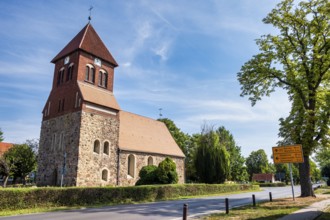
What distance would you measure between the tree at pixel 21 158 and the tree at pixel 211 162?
85.8ft

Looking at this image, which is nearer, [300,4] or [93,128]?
[300,4]

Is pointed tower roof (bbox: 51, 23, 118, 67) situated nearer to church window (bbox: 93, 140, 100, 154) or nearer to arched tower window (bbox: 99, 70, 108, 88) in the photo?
arched tower window (bbox: 99, 70, 108, 88)

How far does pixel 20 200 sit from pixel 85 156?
1099 cm

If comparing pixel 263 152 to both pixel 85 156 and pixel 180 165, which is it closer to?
pixel 180 165

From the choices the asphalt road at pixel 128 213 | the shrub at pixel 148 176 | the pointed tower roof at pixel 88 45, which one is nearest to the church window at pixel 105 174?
the shrub at pixel 148 176

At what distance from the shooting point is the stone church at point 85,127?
86.6ft

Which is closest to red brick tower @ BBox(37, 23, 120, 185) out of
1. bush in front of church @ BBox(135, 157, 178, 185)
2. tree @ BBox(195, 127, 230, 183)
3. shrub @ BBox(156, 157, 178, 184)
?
bush in front of church @ BBox(135, 157, 178, 185)

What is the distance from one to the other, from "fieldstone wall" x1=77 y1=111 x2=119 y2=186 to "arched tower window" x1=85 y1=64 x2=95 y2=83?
13.8 ft

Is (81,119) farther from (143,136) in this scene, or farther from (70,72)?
(143,136)

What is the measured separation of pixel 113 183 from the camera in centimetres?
2878

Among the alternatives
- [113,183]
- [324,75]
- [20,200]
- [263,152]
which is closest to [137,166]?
[113,183]

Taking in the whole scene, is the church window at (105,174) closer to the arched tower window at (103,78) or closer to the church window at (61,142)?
the church window at (61,142)

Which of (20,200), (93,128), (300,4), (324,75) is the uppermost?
(300,4)

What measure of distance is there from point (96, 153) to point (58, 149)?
3.97m
